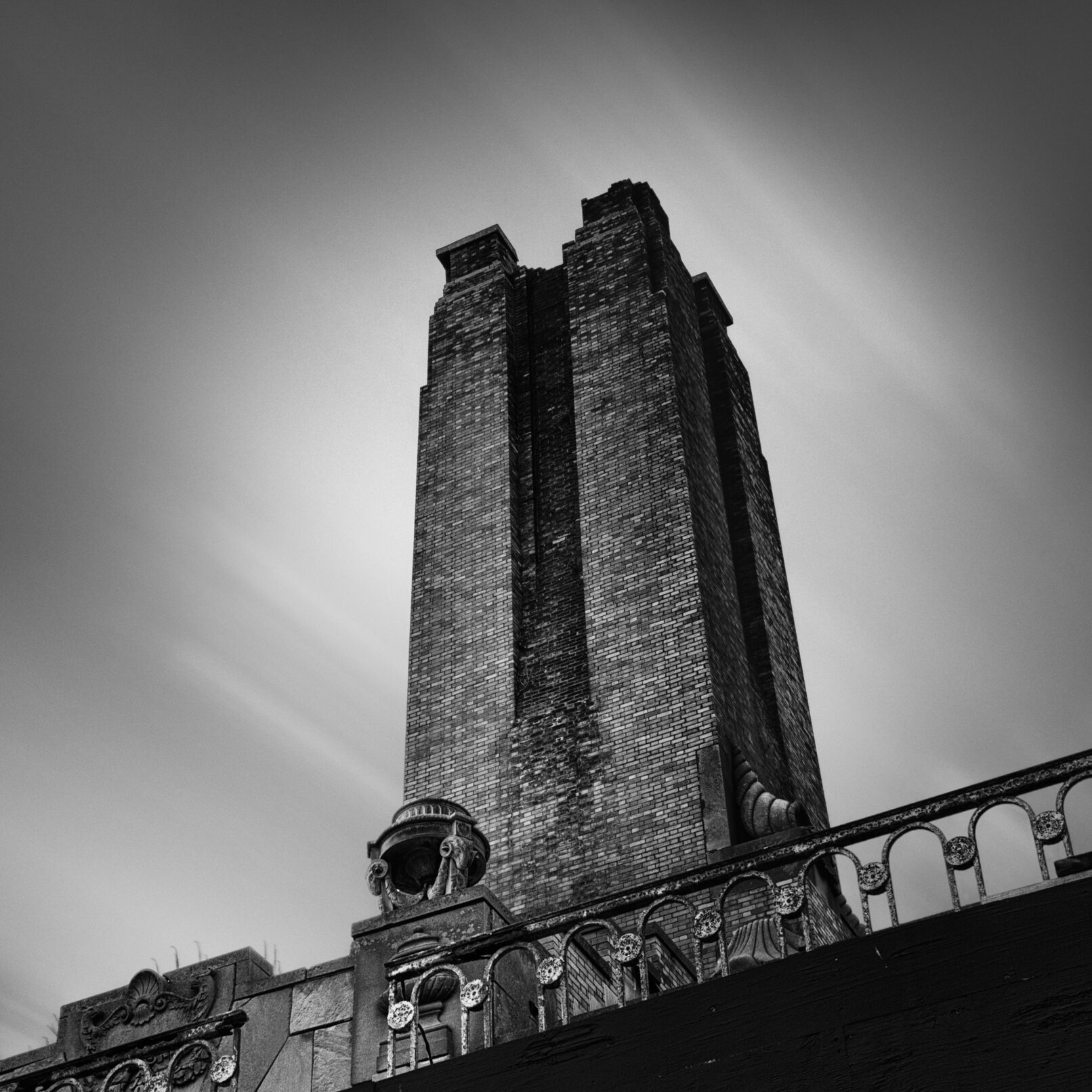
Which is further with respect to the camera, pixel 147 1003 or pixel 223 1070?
pixel 147 1003

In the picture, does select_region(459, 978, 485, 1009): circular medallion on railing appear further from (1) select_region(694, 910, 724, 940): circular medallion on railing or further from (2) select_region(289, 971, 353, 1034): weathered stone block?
(2) select_region(289, 971, 353, 1034): weathered stone block

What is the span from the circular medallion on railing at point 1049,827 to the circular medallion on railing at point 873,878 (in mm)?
754

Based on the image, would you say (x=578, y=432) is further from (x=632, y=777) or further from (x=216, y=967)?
(x=216, y=967)

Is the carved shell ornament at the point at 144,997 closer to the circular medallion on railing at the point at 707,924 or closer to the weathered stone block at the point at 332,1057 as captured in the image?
the weathered stone block at the point at 332,1057

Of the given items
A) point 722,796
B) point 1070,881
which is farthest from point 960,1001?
point 722,796

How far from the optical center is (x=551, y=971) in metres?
8.41

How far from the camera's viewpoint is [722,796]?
15.6 m

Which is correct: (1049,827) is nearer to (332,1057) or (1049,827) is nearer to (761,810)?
(332,1057)

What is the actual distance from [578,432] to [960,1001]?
1297 cm

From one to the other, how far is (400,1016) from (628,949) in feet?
4.82

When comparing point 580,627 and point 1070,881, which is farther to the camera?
point 580,627

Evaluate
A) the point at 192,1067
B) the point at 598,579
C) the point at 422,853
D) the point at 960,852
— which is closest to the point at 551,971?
the point at 960,852

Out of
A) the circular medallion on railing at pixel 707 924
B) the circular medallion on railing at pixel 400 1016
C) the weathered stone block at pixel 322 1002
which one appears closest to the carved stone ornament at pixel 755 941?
the weathered stone block at pixel 322 1002

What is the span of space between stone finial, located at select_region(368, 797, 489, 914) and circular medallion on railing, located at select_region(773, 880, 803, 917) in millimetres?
3348
